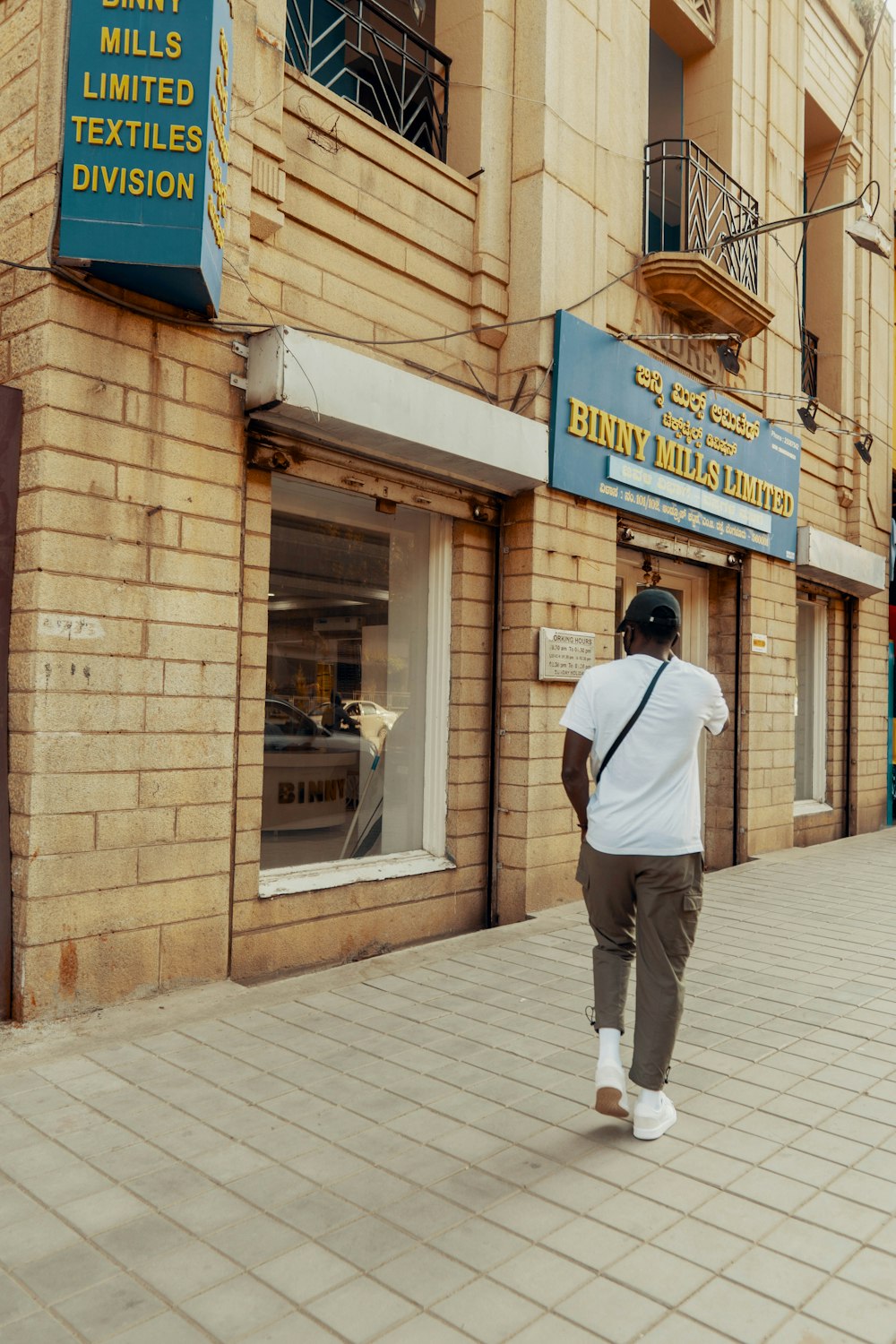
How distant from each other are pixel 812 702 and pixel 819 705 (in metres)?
0.11

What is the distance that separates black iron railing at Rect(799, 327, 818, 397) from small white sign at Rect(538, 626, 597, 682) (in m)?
6.32

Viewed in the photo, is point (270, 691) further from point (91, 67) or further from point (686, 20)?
point (686, 20)

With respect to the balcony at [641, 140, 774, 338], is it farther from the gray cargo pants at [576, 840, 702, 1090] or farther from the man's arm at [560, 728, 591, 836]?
the gray cargo pants at [576, 840, 702, 1090]

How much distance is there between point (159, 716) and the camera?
4941 mm

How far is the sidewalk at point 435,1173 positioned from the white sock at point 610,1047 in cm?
27

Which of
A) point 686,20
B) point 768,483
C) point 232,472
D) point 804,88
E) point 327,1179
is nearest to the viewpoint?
point 327,1179

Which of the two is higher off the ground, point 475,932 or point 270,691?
point 270,691

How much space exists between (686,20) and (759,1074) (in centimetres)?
943

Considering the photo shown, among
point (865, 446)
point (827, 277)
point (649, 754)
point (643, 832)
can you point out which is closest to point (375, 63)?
point (649, 754)

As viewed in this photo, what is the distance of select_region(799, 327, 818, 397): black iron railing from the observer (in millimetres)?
12148

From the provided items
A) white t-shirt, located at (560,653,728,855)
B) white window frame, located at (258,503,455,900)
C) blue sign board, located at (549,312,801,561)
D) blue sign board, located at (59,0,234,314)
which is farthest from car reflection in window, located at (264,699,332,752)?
white t-shirt, located at (560,653,728,855)

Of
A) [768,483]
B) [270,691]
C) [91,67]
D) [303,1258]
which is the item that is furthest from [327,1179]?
[768,483]

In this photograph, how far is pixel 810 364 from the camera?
12297 mm

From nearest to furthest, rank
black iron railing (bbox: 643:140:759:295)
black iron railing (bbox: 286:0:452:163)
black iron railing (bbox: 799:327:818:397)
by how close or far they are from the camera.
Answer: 1. black iron railing (bbox: 286:0:452:163)
2. black iron railing (bbox: 643:140:759:295)
3. black iron railing (bbox: 799:327:818:397)
